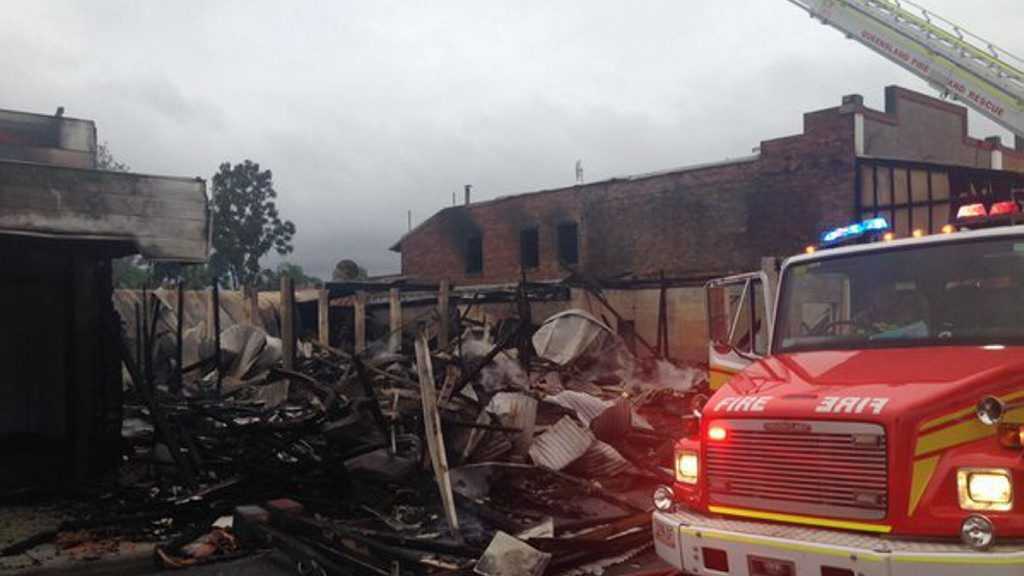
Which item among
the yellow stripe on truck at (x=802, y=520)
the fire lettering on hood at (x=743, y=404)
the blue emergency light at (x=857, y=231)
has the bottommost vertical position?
the yellow stripe on truck at (x=802, y=520)

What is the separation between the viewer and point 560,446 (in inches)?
390

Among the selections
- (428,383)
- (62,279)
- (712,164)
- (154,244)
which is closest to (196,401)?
(62,279)

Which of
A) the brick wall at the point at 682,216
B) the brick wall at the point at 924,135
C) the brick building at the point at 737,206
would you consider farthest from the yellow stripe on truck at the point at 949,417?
the brick wall at the point at 924,135

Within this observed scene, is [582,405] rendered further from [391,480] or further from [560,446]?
[391,480]

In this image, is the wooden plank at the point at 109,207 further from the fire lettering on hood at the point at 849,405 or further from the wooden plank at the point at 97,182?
the fire lettering on hood at the point at 849,405

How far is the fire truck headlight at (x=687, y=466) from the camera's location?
5047 mm

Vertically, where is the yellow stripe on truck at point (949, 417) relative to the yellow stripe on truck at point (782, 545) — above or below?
above

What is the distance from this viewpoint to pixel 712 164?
1049 inches

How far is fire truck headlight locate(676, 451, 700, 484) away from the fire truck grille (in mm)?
132

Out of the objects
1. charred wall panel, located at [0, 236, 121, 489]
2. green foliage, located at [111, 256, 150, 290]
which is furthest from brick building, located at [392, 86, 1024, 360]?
green foliage, located at [111, 256, 150, 290]

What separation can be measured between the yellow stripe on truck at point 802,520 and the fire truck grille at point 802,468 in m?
0.03

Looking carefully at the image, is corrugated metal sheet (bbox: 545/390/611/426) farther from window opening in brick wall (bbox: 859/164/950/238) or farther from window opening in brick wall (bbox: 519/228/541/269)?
window opening in brick wall (bbox: 519/228/541/269)

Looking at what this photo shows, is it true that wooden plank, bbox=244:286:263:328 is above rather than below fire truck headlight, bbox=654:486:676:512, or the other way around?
above

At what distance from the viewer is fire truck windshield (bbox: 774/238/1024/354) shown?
16.1ft
